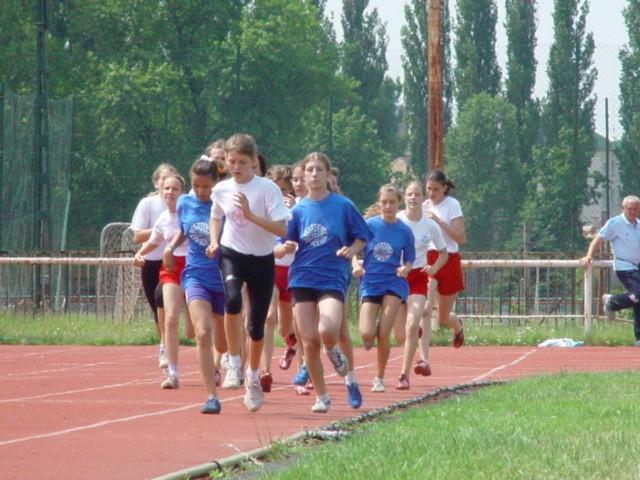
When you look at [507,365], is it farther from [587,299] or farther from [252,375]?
[252,375]

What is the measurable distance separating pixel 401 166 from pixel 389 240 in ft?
198

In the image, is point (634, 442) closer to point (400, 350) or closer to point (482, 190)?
point (400, 350)

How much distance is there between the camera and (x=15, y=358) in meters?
19.6

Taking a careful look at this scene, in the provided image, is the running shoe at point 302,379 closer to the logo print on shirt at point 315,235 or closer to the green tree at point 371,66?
the logo print on shirt at point 315,235

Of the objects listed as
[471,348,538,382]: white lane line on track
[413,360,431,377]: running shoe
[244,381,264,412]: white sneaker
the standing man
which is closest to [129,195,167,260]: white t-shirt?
[413,360,431,377]: running shoe

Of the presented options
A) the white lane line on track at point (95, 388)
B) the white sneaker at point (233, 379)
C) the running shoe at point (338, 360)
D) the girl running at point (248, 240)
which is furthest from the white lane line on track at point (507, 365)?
the girl running at point (248, 240)

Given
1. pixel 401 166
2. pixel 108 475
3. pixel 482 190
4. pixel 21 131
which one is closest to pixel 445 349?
pixel 21 131

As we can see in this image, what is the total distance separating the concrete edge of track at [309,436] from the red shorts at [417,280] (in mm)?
1029

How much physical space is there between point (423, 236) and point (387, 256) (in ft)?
3.85

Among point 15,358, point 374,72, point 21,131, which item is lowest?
point 15,358

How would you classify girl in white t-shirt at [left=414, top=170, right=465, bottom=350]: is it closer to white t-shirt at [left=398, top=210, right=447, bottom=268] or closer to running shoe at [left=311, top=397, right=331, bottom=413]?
white t-shirt at [left=398, top=210, right=447, bottom=268]

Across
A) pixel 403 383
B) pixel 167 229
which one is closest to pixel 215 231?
pixel 167 229

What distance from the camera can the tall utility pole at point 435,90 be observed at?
82.4 ft

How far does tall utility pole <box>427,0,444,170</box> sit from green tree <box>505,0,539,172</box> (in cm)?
3705
